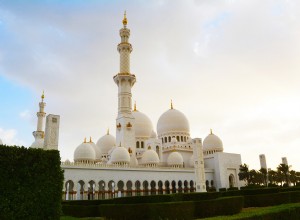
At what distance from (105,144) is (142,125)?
940 centimetres

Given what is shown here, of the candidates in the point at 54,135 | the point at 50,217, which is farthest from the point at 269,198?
the point at 54,135

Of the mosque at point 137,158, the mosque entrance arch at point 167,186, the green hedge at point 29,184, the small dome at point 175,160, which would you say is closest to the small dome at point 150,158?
the mosque at point 137,158

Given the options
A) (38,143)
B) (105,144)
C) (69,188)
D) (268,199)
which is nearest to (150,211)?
(268,199)

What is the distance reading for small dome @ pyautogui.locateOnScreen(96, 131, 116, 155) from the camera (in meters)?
58.3

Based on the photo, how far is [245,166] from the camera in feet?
178

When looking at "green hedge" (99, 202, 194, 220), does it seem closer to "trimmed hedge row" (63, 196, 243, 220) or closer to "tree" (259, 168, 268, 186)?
"trimmed hedge row" (63, 196, 243, 220)

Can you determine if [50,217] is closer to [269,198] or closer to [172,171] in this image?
[269,198]

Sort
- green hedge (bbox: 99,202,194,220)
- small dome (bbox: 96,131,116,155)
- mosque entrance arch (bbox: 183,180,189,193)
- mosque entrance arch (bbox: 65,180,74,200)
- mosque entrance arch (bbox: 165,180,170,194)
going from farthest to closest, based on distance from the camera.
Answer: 1. small dome (bbox: 96,131,116,155)
2. mosque entrance arch (bbox: 183,180,189,193)
3. mosque entrance arch (bbox: 165,180,170,194)
4. mosque entrance arch (bbox: 65,180,74,200)
5. green hedge (bbox: 99,202,194,220)

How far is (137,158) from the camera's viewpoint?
54.2 metres

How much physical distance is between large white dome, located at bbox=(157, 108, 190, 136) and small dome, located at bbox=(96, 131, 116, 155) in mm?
11167

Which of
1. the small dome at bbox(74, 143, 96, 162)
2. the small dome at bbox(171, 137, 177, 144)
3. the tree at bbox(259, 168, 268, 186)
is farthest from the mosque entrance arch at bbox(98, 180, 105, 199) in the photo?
the tree at bbox(259, 168, 268, 186)

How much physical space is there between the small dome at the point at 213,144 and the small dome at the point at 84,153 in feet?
93.0

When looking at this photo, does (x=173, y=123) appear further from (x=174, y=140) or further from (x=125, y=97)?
(x=125, y=97)

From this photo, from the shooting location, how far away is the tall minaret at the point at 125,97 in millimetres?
47281
